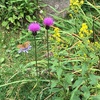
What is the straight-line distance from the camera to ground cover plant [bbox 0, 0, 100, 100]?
2932mm

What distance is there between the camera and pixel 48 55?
293 cm

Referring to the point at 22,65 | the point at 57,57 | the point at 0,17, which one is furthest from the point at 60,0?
the point at 57,57

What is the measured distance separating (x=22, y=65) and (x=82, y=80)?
101 cm

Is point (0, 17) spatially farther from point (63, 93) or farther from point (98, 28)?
point (63, 93)

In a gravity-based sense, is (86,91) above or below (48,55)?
below

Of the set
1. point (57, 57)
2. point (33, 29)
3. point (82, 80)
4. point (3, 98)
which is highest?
point (33, 29)

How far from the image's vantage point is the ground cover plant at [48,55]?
2932 millimetres

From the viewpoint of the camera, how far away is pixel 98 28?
420 centimetres

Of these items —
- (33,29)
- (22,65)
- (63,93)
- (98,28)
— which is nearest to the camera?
(33,29)

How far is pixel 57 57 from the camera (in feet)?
9.55

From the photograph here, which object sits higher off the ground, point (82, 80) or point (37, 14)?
point (37, 14)

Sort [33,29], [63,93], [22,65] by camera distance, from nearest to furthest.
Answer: [33,29] < [63,93] < [22,65]

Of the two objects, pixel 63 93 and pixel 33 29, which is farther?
pixel 63 93

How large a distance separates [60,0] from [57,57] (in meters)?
1.88
